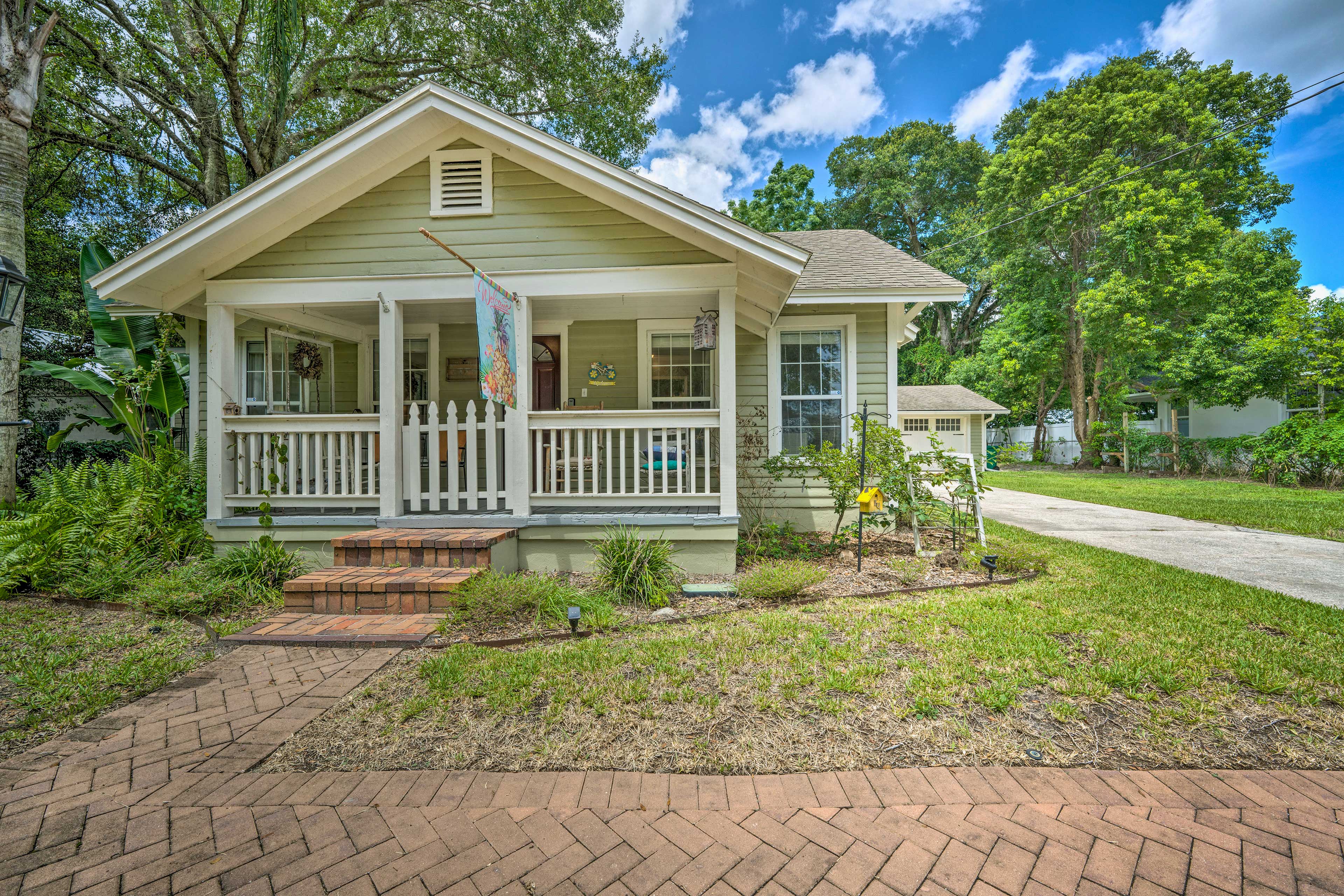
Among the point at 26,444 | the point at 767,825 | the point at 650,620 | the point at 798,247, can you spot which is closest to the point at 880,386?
the point at 798,247

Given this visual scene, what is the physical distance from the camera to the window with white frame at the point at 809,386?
7.83 metres

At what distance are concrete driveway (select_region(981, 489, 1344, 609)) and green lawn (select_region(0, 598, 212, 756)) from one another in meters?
8.34

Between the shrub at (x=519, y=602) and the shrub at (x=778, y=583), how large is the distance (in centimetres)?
120

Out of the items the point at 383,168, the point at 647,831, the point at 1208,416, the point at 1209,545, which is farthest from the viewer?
the point at 1208,416

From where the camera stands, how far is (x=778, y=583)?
4.75 metres

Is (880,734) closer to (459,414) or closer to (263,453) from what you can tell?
(263,453)

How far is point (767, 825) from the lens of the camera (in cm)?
203

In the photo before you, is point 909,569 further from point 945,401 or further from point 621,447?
point 945,401

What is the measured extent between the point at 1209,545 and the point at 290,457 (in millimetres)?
10885

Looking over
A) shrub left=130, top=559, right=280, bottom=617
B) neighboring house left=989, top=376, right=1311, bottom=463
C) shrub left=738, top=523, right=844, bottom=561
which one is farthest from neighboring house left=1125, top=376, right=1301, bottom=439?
shrub left=130, top=559, right=280, bottom=617

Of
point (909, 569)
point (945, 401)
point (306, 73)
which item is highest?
point (306, 73)

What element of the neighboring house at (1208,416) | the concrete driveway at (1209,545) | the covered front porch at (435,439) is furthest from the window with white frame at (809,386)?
the neighboring house at (1208,416)

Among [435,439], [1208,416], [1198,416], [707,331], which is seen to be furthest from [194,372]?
[1198,416]

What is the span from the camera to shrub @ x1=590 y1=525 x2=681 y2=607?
4.76 meters
